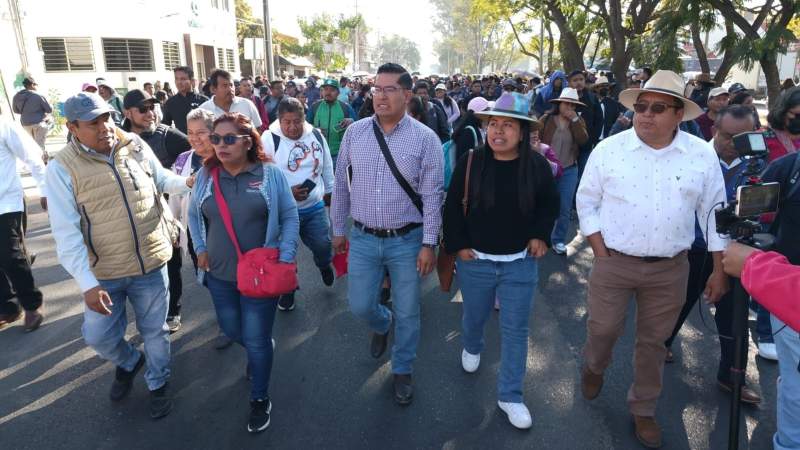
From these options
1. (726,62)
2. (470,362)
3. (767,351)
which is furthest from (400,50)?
(470,362)

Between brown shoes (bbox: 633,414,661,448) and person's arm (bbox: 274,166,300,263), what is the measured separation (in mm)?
2183

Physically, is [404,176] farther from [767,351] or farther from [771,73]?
[771,73]

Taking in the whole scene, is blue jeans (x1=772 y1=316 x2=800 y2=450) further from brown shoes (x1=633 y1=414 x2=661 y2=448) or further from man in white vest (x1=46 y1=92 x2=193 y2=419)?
man in white vest (x1=46 y1=92 x2=193 y2=419)

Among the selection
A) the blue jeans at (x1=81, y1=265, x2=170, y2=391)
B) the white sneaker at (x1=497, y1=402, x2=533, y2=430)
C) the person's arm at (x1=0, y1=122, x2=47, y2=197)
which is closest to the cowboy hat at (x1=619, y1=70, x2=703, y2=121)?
the white sneaker at (x1=497, y1=402, x2=533, y2=430)

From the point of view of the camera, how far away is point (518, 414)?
9.78 ft

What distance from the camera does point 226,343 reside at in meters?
3.96

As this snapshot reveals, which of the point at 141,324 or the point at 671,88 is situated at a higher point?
the point at 671,88

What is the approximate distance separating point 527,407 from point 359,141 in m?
1.96

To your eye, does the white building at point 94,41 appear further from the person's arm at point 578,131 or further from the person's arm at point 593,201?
the person's arm at point 593,201

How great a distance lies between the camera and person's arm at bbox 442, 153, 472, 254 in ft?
9.57

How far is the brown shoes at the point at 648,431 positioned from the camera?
9.21ft

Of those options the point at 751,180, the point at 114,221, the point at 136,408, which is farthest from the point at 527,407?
the point at 114,221

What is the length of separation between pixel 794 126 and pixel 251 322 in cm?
321

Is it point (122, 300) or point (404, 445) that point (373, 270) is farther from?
point (122, 300)
